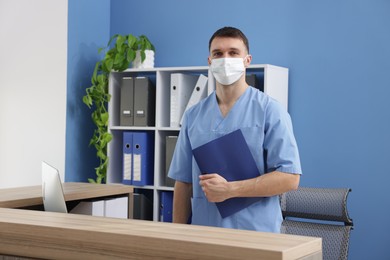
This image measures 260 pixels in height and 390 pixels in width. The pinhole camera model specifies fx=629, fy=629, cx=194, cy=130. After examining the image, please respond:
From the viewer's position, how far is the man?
5.84 ft

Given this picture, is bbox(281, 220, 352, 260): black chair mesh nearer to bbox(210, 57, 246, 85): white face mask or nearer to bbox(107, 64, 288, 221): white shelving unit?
bbox(210, 57, 246, 85): white face mask

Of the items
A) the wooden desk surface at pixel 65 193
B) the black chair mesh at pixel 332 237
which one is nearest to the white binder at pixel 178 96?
the wooden desk surface at pixel 65 193

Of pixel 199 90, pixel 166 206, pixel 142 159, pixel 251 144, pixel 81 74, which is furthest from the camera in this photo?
pixel 81 74

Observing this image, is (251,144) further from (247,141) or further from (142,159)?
(142,159)

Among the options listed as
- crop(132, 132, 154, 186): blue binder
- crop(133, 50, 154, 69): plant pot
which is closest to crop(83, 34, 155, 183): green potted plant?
crop(133, 50, 154, 69): plant pot

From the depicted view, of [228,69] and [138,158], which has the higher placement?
[228,69]


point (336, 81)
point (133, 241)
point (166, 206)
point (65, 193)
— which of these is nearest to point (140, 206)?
point (166, 206)

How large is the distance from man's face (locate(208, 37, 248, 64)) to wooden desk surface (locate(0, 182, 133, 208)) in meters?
0.70

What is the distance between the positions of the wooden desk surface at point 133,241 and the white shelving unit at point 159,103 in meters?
2.43

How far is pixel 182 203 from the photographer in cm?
202

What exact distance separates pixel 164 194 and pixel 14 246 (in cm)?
275

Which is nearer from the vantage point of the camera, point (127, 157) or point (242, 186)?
point (242, 186)

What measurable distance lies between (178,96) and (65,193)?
1847mm

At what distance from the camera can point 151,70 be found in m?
4.04
